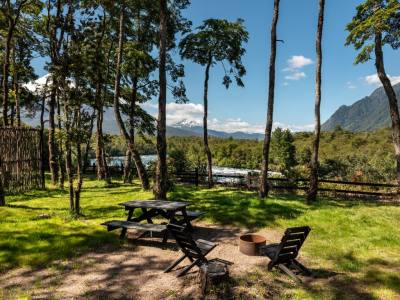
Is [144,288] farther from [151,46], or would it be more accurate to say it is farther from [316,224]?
[151,46]

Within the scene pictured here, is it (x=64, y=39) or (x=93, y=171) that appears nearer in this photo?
(x=64, y=39)

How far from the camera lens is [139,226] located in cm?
842

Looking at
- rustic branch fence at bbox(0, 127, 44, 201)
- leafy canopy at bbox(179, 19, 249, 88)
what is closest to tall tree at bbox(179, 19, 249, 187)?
leafy canopy at bbox(179, 19, 249, 88)

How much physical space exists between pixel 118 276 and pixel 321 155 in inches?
2542

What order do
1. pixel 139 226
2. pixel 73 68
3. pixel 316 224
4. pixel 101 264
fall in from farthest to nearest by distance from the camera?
pixel 73 68 → pixel 316 224 → pixel 139 226 → pixel 101 264

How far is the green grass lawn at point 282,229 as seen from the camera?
662cm

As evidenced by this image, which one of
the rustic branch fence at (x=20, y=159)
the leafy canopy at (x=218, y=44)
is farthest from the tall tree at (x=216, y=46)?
the rustic branch fence at (x=20, y=159)

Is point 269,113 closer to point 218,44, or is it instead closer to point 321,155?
point 218,44

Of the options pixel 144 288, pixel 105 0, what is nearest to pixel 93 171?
pixel 105 0

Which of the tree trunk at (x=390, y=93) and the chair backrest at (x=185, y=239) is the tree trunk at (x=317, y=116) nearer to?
the tree trunk at (x=390, y=93)

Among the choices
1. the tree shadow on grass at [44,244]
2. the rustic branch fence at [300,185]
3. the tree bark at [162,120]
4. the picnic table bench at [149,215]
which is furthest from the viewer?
A: the rustic branch fence at [300,185]

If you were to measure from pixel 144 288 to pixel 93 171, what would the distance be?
31.1 m

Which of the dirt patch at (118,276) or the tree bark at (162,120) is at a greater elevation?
the tree bark at (162,120)

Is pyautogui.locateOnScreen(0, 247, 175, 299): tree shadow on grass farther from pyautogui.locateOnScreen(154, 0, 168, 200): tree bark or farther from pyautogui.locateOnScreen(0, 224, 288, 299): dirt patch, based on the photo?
pyautogui.locateOnScreen(154, 0, 168, 200): tree bark
